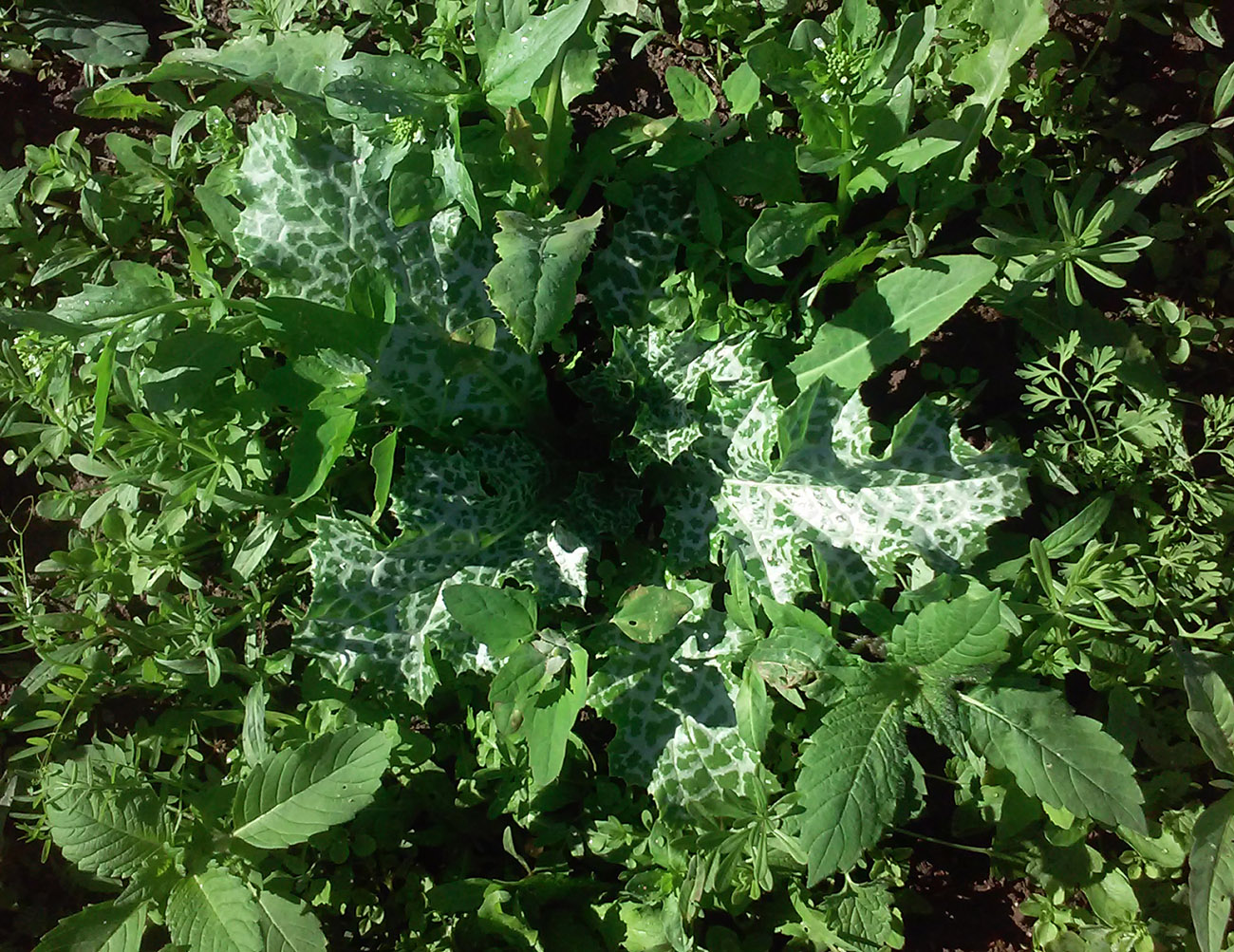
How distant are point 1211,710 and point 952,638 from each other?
0.68 meters

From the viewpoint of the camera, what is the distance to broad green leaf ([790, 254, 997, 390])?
2016 mm

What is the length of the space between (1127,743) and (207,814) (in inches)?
76.3

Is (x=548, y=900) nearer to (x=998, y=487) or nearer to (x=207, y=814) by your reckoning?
(x=207, y=814)

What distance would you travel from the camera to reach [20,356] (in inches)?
96.0

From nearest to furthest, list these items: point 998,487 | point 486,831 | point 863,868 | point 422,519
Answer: point 998,487
point 422,519
point 863,868
point 486,831

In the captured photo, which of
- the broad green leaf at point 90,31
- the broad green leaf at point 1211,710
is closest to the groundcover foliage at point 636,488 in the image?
the broad green leaf at point 1211,710

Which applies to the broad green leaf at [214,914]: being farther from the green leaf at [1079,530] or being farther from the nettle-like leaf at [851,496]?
the green leaf at [1079,530]

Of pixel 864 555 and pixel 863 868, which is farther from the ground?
pixel 864 555

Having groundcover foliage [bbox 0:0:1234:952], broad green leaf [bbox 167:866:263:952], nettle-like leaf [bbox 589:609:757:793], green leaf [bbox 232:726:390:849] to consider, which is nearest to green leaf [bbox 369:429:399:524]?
groundcover foliage [bbox 0:0:1234:952]

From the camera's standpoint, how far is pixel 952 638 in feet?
5.69

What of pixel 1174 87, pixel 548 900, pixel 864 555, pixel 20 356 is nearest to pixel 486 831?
pixel 548 900

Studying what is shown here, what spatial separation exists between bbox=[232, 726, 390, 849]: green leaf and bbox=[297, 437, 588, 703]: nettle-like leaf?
188mm

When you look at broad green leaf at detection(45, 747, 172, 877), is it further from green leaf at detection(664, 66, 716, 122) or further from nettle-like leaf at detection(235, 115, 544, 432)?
green leaf at detection(664, 66, 716, 122)

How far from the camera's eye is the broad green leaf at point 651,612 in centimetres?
202
